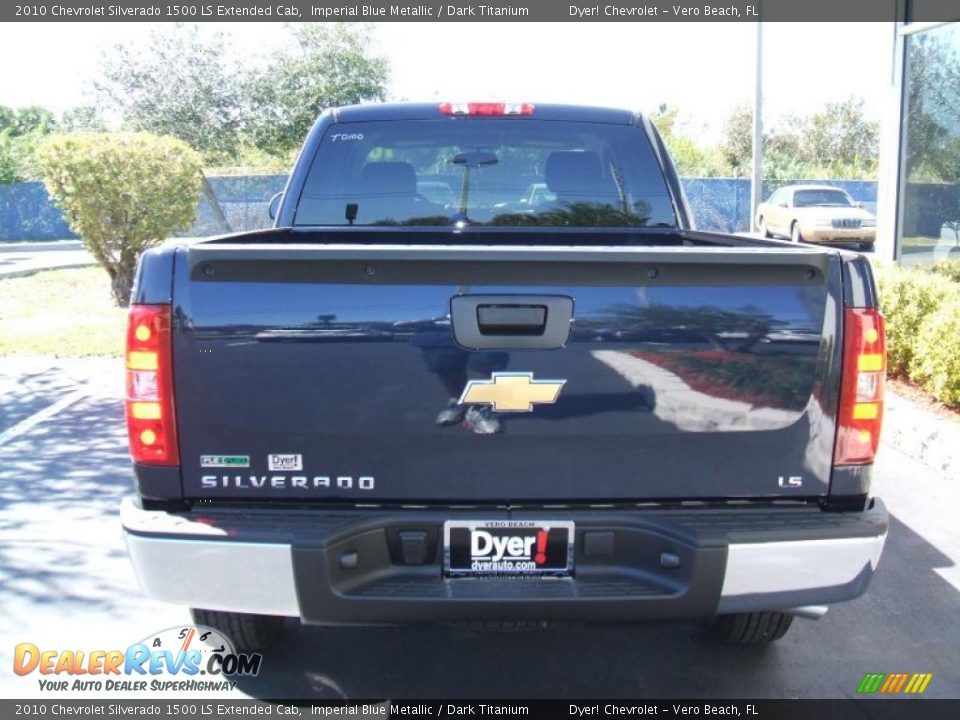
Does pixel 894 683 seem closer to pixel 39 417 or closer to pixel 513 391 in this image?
pixel 513 391

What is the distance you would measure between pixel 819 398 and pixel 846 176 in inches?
1666

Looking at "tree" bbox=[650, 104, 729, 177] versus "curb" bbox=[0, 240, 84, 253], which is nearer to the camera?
"curb" bbox=[0, 240, 84, 253]

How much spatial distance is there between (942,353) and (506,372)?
5.66m

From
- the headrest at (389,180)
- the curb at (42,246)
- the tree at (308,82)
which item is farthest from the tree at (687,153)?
the headrest at (389,180)

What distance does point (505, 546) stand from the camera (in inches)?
106

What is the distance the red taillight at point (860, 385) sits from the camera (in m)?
2.68

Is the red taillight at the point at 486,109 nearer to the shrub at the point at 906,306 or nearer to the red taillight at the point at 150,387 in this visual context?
the red taillight at the point at 150,387

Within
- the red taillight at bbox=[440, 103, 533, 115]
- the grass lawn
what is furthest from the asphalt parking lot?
the grass lawn

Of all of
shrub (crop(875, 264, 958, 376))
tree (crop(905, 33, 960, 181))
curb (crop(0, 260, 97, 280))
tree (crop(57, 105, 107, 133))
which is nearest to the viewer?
shrub (crop(875, 264, 958, 376))

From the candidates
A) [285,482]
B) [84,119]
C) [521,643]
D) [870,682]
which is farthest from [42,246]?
[870,682]

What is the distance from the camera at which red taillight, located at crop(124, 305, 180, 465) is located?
2.62 m

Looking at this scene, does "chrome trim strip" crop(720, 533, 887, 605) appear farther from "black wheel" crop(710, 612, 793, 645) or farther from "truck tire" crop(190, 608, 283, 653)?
"truck tire" crop(190, 608, 283, 653)

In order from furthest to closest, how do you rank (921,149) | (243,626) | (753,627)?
(921,149) → (753,627) → (243,626)

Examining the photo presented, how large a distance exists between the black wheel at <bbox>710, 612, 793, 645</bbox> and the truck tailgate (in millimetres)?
952
